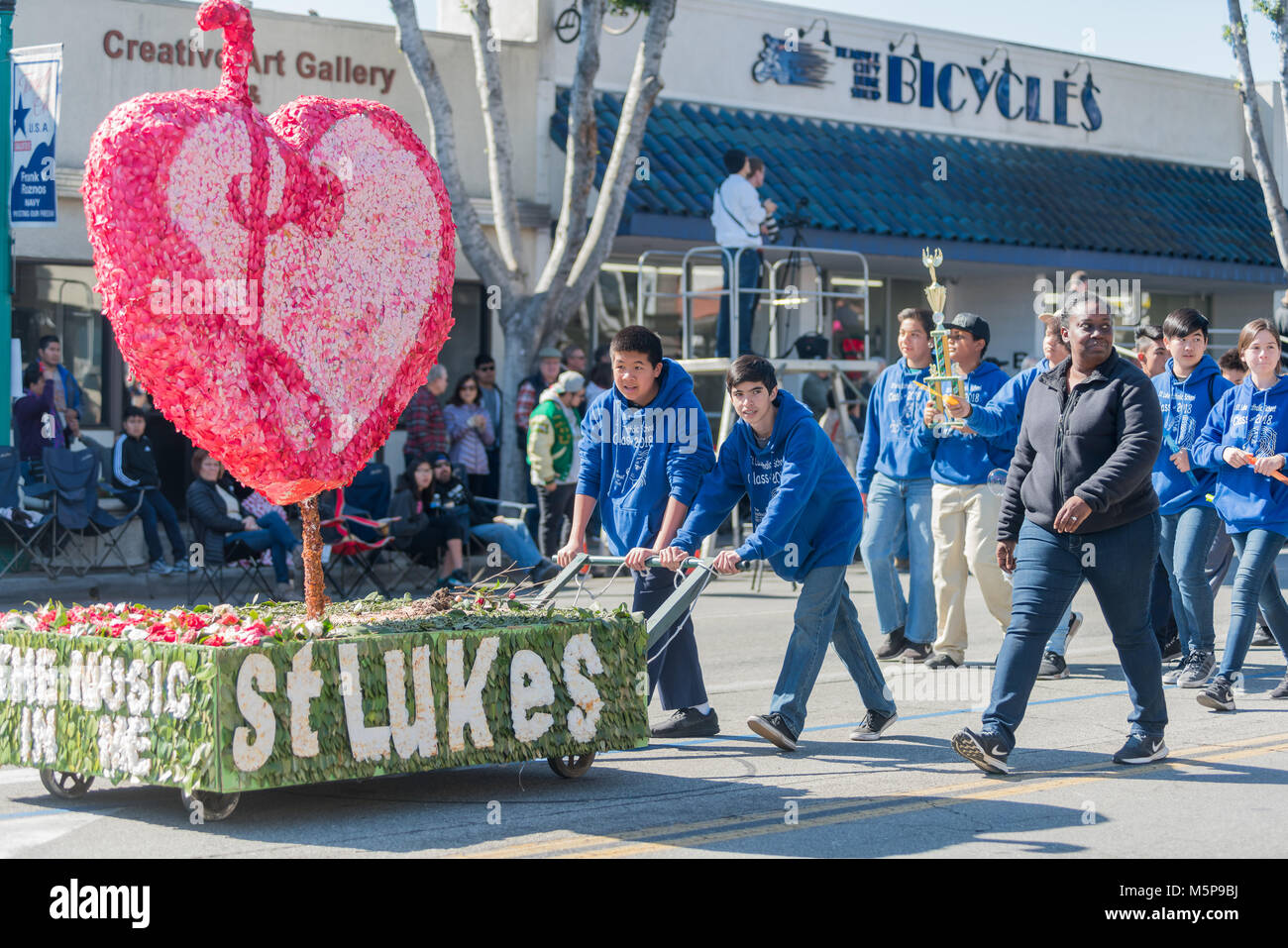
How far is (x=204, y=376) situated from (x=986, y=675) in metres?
5.35

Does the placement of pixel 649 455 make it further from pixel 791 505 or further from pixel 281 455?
pixel 281 455

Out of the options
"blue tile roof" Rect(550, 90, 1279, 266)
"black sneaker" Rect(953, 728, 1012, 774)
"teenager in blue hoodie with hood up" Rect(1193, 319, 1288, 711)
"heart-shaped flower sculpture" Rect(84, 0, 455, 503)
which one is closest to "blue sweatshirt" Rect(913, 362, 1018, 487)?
"teenager in blue hoodie with hood up" Rect(1193, 319, 1288, 711)

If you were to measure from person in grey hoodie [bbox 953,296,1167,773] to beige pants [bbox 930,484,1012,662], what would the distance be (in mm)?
2538

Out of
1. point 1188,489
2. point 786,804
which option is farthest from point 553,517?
point 786,804

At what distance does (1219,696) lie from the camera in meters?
8.46

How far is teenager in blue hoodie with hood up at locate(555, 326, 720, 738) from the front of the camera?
7.70 meters

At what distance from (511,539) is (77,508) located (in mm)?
3533

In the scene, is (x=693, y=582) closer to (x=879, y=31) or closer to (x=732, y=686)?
(x=732, y=686)

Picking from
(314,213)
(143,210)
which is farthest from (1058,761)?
(143,210)

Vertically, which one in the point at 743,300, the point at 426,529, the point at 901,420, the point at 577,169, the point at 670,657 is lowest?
the point at 670,657

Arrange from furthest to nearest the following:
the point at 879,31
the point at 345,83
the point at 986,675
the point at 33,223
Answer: the point at 879,31, the point at 345,83, the point at 33,223, the point at 986,675

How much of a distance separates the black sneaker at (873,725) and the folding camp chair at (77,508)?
8.06 meters

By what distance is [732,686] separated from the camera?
9445 mm

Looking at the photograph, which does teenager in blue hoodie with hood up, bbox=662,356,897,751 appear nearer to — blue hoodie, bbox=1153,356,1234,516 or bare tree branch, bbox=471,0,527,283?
blue hoodie, bbox=1153,356,1234,516
